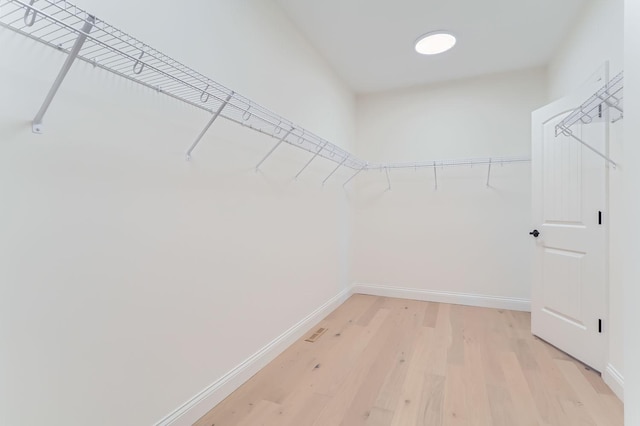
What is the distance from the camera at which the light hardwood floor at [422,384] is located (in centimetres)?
152

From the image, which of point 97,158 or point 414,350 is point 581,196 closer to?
point 414,350

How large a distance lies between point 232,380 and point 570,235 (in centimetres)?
251

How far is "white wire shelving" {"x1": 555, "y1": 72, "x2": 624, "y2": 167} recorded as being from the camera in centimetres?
171

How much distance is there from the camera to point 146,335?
126 centimetres

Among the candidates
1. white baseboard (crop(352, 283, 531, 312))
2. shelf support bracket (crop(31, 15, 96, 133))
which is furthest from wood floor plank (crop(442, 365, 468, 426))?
shelf support bracket (crop(31, 15, 96, 133))

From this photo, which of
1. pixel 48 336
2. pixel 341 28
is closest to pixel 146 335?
pixel 48 336

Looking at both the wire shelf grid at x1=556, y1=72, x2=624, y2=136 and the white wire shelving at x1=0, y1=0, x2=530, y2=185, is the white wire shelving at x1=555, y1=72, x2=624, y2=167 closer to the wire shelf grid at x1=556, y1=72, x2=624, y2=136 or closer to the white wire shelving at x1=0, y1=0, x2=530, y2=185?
the wire shelf grid at x1=556, y1=72, x2=624, y2=136

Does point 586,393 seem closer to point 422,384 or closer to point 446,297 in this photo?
point 422,384

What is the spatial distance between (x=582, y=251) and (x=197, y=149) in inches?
102

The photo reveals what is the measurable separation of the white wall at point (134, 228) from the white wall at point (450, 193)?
1.80m

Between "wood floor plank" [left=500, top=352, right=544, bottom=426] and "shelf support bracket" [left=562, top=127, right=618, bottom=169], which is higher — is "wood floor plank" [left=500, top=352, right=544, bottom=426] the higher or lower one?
the lower one

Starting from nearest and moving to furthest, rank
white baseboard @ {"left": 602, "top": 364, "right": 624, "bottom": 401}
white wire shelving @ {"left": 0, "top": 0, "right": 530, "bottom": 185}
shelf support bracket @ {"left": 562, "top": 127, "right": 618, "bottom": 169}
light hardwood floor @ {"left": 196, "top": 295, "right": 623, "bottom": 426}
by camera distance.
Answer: white wire shelving @ {"left": 0, "top": 0, "right": 530, "bottom": 185}, light hardwood floor @ {"left": 196, "top": 295, "right": 623, "bottom": 426}, white baseboard @ {"left": 602, "top": 364, "right": 624, "bottom": 401}, shelf support bracket @ {"left": 562, "top": 127, "right": 618, "bottom": 169}

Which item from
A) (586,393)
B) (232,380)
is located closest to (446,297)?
(586,393)

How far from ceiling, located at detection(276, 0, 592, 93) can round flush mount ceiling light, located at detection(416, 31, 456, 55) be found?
6cm
